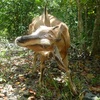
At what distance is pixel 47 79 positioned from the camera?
5457 mm

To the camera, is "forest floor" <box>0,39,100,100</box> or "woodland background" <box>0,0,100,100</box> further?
"woodland background" <box>0,0,100,100</box>

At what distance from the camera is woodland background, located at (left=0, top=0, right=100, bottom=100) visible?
5.27m

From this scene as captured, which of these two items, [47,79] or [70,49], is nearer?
[47,79]

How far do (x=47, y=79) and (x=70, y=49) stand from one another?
77.9 inches

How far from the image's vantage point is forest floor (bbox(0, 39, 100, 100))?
15.8 feet

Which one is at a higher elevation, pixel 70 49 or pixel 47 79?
pixel 70 49

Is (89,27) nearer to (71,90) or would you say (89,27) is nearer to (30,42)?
(71,90)

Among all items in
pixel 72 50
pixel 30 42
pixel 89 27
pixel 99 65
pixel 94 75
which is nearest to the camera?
pixel 30 42

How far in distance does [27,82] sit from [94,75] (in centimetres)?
152

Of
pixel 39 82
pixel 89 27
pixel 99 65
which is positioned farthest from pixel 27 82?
pixel 89 27

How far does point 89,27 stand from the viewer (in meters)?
7.87

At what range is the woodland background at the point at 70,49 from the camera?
5.27 meters

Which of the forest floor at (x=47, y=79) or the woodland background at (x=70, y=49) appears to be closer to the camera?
the forest floor at (x=47, y=79)

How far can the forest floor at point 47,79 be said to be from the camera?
481 cm
